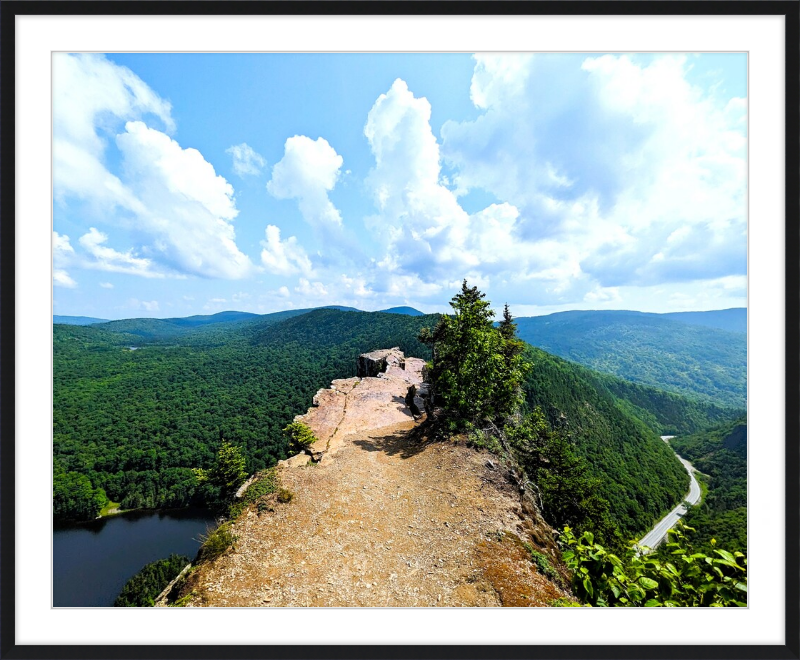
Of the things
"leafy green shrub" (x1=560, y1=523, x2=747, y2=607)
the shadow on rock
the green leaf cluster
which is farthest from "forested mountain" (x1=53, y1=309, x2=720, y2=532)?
"leafy green shrub" (x1=560, y1=523, x2=747, y2=607)

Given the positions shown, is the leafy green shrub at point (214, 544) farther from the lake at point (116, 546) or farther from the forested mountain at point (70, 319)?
the lake at point (116, 546)

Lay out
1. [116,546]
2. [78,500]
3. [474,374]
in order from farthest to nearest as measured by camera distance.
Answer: [78,500]
[116,546]
[474,374]

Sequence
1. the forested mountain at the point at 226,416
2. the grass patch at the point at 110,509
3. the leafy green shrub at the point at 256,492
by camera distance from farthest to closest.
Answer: the forested mountain at the point at 226,416
the grass patch at the point at 110,509
the leafy green shrub at the point at 256,492

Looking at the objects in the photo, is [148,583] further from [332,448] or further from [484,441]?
[484,441]

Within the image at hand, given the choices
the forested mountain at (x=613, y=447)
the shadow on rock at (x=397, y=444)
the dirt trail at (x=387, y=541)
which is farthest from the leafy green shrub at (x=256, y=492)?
the forested mountain at (x=613, y=447)

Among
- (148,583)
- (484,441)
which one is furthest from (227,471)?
(148,583)
